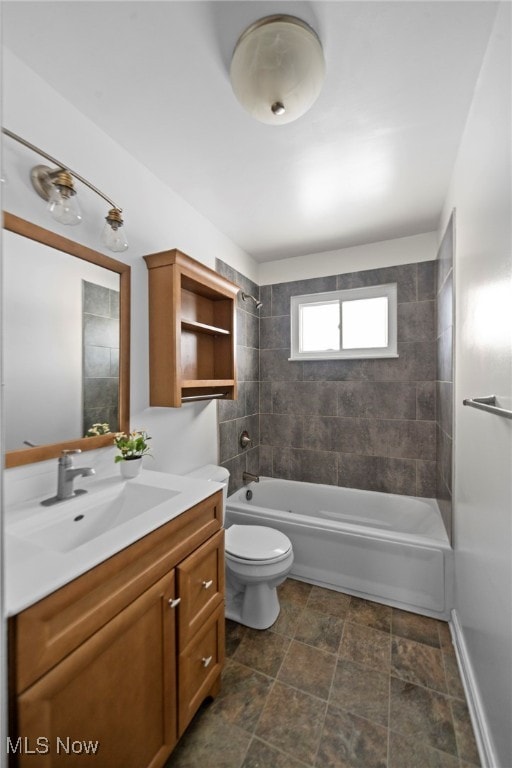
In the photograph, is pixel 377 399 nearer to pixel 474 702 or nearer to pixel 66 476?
pixel 474 702

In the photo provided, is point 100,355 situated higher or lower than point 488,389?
higher

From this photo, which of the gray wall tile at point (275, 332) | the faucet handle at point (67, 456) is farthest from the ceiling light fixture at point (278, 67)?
the gray wall tile at point (275, 332)

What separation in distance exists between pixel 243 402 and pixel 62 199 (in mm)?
2006

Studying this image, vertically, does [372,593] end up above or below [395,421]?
below

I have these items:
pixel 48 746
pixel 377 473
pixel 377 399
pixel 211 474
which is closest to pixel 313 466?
pixel 377 473

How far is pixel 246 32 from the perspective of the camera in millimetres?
1123

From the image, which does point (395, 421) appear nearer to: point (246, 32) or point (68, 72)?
point (246, 32)

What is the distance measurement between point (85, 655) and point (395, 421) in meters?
2.51

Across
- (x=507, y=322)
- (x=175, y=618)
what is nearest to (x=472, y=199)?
(x=507, y=322)

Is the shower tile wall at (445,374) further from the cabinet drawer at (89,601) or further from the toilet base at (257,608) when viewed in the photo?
the cabinet drawer at (89,601)

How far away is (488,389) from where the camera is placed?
49.5 inches

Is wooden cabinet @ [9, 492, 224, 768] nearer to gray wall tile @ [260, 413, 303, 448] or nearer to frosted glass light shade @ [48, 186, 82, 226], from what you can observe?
frosted glass light shade @ [48, 186, 82, 226]

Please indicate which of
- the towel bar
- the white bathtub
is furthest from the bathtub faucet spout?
the towel bar

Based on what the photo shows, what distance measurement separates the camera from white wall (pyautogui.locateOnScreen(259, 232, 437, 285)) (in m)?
2.69
